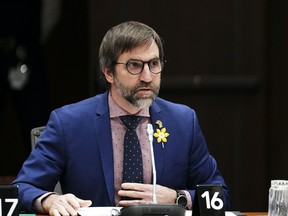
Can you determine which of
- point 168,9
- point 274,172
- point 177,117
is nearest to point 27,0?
point 168,9

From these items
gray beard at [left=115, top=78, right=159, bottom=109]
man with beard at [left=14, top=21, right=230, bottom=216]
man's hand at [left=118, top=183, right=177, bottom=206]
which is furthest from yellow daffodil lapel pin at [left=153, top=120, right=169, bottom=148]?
man's hand at [left=118, top=183, right=177, bottom=206]

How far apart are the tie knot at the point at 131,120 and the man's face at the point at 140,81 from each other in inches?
3.1

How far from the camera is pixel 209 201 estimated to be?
3.07 metres

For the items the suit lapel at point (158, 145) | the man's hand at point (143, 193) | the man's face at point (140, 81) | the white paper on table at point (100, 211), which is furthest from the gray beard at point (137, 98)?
the white paper on table at point (100, 211)

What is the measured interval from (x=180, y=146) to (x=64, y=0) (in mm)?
2510

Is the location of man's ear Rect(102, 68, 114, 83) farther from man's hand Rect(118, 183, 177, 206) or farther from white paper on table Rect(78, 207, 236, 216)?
white paper on table Rect(78, 207, 236, 216)

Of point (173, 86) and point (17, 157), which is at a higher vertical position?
point (173, 86)

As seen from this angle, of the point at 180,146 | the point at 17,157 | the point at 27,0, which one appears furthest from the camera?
the point at 17,157

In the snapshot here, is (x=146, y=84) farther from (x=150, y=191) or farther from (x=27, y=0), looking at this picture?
(x=27, y=0)

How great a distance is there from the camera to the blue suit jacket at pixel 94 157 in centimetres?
353

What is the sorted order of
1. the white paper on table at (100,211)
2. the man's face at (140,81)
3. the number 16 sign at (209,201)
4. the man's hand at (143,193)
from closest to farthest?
the number 16 sign at (209,201) < the white paper on table at (100,211) < the man's hand at (143,193) < the man's face at (140,81)

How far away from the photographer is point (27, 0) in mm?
5688

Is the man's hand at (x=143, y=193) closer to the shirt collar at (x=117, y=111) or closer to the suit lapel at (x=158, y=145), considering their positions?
the suit lapel at (x=158, y=145)

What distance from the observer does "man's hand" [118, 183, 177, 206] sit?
338 centimetres
